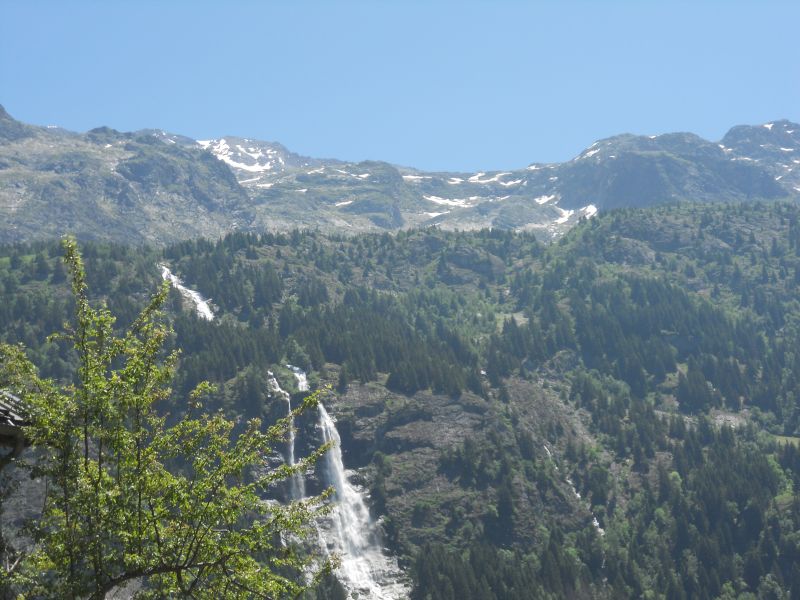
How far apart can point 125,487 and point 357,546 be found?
493 ft

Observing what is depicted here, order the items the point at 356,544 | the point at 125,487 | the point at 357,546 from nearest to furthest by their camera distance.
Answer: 1. the point at 125,487
2. the point at 357,546
3. the point at 356,544

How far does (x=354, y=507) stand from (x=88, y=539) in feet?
508

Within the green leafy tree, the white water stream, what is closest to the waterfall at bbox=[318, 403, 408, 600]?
the white water stream

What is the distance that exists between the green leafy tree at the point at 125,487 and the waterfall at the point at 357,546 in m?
131

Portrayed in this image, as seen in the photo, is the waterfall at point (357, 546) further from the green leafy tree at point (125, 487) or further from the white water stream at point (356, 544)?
the green leafy tree at point (125, 487)

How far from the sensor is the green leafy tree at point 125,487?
23.1 metres

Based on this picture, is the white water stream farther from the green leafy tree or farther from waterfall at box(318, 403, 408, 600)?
the green leafy tree

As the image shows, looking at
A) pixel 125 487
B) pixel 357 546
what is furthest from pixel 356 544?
pixel 125 487

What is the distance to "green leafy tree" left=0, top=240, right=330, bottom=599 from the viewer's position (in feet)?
75.7

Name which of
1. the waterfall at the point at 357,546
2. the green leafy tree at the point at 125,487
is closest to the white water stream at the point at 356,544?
the waterfall at the point at 357,546

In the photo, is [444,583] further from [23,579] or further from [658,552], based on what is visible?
[23,579]

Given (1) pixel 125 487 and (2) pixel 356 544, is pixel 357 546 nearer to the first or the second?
(2) pixel 356 544

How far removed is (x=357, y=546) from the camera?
550 ft

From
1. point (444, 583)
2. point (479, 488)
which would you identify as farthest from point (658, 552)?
point (444, 583)
